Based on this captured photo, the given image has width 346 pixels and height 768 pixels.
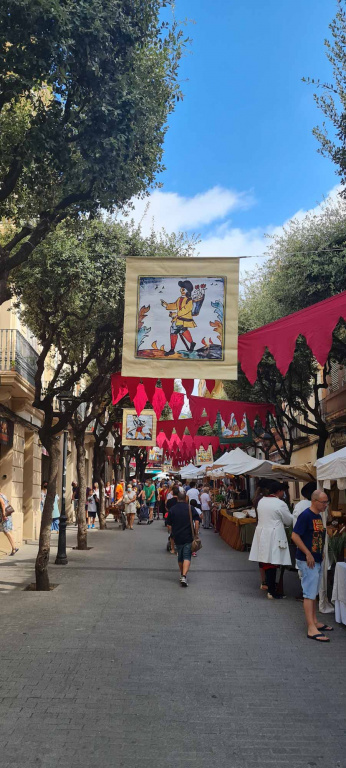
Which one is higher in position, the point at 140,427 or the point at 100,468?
the point at 140,427

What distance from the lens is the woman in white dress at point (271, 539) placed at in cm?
1164

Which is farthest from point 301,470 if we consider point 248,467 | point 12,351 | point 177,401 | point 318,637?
point 177,401

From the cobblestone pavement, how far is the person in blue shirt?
0.86 ft

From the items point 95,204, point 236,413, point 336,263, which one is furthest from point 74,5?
point 236,413

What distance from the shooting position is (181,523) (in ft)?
43.7

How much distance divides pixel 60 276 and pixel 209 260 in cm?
715

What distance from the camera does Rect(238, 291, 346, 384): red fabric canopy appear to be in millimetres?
9242

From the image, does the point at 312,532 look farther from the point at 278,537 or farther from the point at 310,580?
the point at 278,537

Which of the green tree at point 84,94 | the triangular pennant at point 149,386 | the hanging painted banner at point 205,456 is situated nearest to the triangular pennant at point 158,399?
the triangular pennant at point 149,386

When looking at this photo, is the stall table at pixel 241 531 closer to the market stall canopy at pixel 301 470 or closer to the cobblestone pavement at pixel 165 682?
the market stall canopy at pixel 301 470

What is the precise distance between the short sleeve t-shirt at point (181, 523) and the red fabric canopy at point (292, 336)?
4.64m

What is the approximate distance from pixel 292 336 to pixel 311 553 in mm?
2849

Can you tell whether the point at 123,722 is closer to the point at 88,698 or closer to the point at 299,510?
the point at 88,698

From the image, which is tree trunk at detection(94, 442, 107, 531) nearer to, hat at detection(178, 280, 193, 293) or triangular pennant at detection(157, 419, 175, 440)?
triangular pennant at detection(157, 419, 175, 440)
